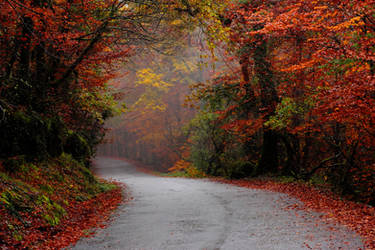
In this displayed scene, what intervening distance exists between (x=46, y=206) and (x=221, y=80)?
1182 centimetres

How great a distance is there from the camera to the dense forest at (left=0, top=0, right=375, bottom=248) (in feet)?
28.1

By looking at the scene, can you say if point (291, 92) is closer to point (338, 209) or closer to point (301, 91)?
point (301, 91)

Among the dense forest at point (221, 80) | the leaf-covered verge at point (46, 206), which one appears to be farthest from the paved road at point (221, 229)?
the dense forest at point (221, 80)

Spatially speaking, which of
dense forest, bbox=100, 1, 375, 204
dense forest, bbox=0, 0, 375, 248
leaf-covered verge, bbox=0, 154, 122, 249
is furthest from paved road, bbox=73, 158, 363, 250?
dense forest, bbox=100, 1, 375, 204

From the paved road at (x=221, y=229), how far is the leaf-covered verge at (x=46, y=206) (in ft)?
1.84

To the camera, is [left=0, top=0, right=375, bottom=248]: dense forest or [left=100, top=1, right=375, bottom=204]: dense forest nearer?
[left=0, top=0, right=375, bottom=248]: dense forest

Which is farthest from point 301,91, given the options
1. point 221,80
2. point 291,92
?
point 221,80

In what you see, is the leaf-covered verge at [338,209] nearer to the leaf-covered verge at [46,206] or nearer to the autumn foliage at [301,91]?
the autumn foliage at [301,91]

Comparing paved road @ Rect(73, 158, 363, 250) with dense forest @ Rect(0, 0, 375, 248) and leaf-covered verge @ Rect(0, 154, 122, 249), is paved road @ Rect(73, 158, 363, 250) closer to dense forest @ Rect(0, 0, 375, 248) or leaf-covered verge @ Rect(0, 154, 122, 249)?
leaf-covered verge @ Rect(0, 154, 122, 249)

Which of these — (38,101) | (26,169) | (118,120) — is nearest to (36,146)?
(26,169)

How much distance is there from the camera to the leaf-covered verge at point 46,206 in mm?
5791

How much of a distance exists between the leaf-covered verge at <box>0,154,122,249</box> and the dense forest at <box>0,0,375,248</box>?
0.07 m

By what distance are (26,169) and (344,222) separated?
8.18m

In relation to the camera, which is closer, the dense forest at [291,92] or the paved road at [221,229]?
the paved road at [221,229]
